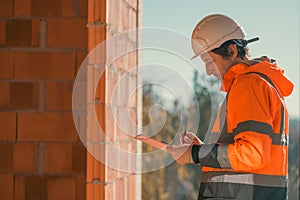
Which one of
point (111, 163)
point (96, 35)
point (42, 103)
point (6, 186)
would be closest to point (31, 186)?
point (6, 186)

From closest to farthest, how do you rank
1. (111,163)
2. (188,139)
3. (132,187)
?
(188,139)
(111,163)
(132,187)

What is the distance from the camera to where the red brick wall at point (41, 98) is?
11.4 feet

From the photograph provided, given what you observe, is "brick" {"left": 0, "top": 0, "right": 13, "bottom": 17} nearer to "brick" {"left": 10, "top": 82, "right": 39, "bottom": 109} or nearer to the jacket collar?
"brick" {"left": 10, "top": 82, "right": 39, "bottom": 109}

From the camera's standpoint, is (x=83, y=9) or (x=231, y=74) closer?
(x=231, y=74)

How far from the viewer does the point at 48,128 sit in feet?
11.5

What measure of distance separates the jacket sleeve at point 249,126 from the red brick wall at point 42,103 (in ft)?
4.28

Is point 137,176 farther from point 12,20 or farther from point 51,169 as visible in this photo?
point 12,20

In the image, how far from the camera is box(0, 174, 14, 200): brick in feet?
11.5

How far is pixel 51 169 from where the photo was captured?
11.4 ft

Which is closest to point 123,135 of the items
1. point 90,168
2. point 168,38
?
point 90,168

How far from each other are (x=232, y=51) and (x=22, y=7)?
1417mm

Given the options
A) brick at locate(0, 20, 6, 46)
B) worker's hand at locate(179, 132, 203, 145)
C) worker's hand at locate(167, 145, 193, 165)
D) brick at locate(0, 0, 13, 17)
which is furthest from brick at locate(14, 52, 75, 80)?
worker's hand at locate(167, 145, 193, 165)

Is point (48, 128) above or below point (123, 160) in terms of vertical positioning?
above

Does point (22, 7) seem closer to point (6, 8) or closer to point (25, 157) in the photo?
point (6, 8)
